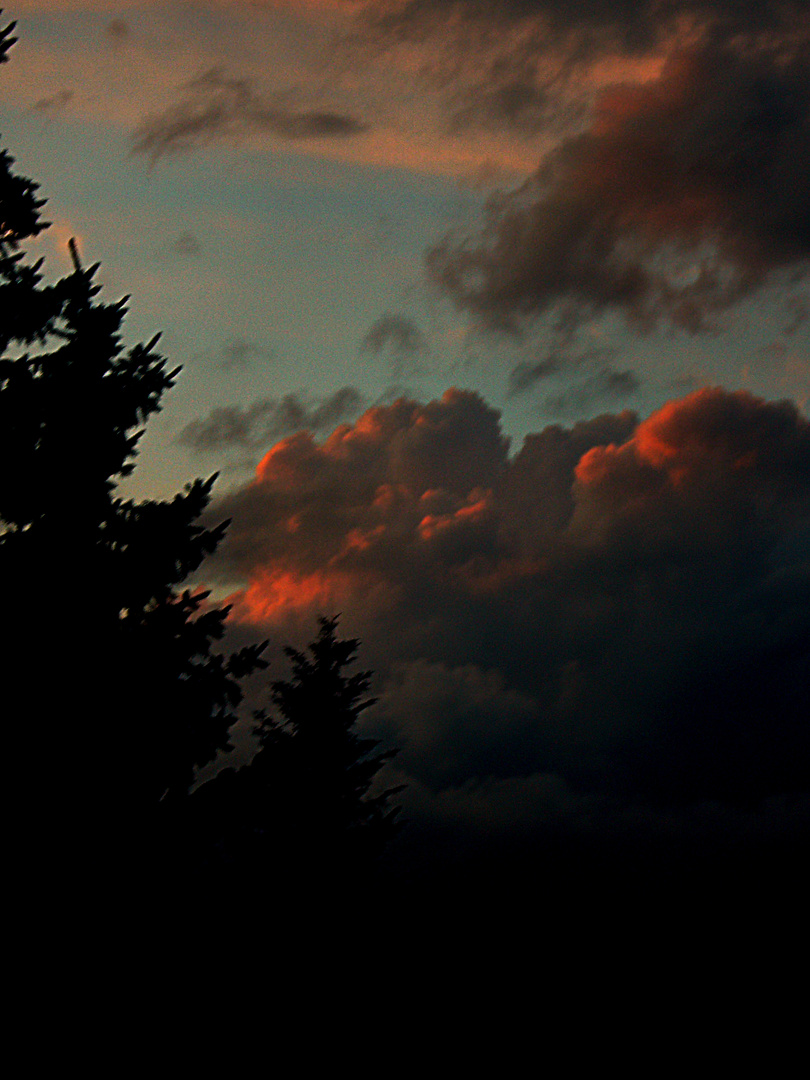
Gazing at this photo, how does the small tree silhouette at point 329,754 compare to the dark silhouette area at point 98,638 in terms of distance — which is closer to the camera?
the dark silhouette area at point 98,638

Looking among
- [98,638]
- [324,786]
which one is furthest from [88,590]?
[324,786]

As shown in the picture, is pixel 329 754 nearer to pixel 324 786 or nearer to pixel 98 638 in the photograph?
pixel 324 786

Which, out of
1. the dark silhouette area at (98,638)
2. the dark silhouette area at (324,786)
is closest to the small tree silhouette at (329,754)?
the dark silhouette area at (324,786)

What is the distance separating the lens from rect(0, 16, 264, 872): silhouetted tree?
10875 mm

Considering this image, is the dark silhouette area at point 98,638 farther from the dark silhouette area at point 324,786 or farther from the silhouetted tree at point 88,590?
the dark silhouette area at point 324,786

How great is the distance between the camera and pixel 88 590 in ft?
37.7

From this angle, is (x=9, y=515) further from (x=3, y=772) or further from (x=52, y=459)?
(x=3, y=772)

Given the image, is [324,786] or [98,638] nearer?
[98,638]

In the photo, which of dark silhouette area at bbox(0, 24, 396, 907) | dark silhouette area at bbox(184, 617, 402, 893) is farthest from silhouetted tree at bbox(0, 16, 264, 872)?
dark silhouette area at bbox(184, 617, 402, 893)

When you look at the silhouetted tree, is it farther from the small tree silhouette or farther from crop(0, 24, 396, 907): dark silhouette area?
the small tree silhouette

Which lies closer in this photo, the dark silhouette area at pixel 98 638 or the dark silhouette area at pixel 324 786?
the dark silhouette area at pixel 98 638

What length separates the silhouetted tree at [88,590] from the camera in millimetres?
10875

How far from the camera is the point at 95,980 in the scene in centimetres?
1028

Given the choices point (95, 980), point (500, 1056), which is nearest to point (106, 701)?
point (95, 980)
